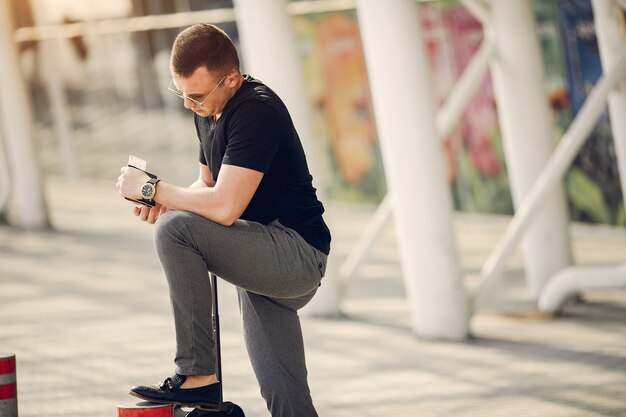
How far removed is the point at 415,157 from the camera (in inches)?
350

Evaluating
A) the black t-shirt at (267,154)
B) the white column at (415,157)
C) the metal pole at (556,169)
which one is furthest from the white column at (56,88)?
the black t-shirt at (267,154)

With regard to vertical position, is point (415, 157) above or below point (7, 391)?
above

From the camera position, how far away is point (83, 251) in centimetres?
1543

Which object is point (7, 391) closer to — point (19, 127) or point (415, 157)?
point (415, 157)

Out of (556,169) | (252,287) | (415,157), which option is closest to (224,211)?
(252,287)

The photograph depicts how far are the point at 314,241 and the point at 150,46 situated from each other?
60.6ft

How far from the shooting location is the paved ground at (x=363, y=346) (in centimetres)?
734

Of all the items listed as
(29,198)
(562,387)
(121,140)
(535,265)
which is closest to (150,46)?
(121,140)

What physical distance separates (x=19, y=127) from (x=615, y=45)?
10388 millimetres

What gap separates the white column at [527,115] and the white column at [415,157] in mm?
1357

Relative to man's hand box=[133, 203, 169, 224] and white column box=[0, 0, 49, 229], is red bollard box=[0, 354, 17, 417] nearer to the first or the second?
man's hand box=[133, 203, 169, 224]

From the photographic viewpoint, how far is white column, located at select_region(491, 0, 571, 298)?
32.9 feet

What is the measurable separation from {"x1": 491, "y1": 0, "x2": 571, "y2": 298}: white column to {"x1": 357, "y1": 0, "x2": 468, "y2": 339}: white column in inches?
53.4

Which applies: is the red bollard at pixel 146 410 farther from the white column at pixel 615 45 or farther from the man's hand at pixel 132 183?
the white column at pixel 615 45
